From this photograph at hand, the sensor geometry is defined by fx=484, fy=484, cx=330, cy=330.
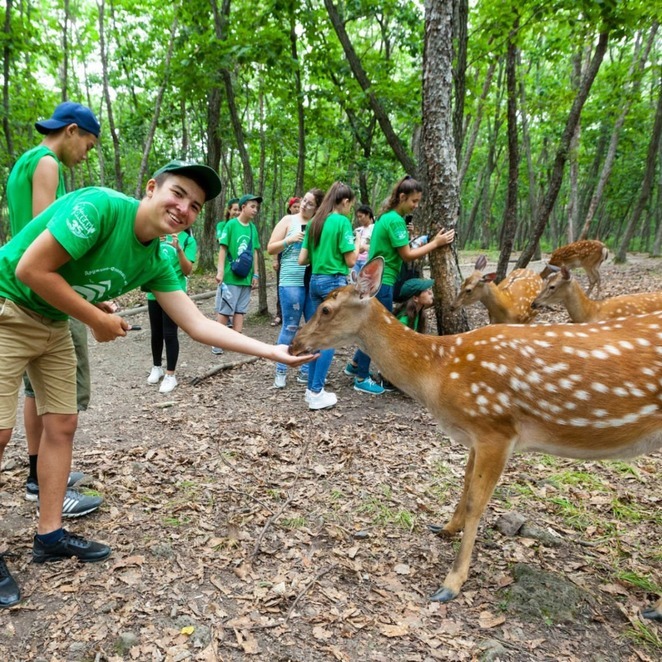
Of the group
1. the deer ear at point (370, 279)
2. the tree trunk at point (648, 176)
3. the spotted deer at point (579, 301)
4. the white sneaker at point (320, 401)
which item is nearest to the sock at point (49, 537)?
the deer ear at point (370, 279)

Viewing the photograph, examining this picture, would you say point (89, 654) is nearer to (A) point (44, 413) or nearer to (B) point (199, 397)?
(A) point (44, 413)

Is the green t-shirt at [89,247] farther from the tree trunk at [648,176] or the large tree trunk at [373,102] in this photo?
the tree trunk at [648,176]

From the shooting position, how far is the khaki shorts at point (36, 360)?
8.62ft

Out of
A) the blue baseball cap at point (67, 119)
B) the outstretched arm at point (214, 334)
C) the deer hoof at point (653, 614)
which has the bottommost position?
the deer hoof at point (653, 614)

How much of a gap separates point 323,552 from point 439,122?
15.8ft

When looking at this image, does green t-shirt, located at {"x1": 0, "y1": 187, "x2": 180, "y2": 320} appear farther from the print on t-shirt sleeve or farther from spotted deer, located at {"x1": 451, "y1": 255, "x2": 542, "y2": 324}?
spotted deer, located at {"x1": 451, "y1": 255, "x2": 542, "y2": 324}

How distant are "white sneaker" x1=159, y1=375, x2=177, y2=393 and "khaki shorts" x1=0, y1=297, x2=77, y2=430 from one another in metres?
3.50

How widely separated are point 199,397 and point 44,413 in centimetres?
342

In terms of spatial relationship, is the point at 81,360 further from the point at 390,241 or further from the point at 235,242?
the point at 235,242

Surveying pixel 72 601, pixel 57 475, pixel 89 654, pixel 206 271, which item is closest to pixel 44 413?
pixel 57 475

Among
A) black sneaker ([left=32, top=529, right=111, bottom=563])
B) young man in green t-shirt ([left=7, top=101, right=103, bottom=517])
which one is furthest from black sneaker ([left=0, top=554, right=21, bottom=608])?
young man in green t-shirt ([left=7, top=101, right=103, bottom=517])

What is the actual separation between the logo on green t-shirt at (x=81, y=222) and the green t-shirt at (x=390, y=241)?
12.0 feet

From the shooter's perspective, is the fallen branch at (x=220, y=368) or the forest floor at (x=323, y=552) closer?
the forest floor at (x=323, y=552)

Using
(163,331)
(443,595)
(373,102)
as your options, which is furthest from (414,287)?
(373,102)
